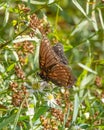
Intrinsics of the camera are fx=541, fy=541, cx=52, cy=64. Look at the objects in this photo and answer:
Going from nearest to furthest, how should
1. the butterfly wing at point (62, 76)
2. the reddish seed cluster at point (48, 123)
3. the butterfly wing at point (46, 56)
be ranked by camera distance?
1. the reddish seed cluster at point (48, 123)
2. the butterfly wing at point (46, 56)
3. the butterfly wing at point (62, 76)

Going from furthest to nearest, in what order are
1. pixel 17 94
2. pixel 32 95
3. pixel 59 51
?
pixel 59 51
pixel 32 95
pixel 17 94

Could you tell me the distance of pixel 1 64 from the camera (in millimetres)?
2354

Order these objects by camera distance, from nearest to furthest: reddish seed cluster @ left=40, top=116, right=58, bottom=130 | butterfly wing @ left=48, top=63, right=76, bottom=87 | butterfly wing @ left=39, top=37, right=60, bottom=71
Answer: reddish seed cluster @ left=40, top=116, right=58, bottom=130
butterfly wing @ left=39, top=37, right=60, bottom=71
butterfly wing @ left=48, top=63, right=76, bottom=87

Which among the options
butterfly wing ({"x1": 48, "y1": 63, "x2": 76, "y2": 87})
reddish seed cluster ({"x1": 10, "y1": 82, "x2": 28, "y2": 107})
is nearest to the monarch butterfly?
butterfly wing ({"x1": 48, "y1": 63, "x2": 76, "y2": 87})

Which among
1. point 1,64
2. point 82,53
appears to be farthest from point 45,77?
point 82,53

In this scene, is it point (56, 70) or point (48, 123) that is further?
point (56, 70)

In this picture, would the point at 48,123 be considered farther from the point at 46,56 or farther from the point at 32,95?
the point at 46,56

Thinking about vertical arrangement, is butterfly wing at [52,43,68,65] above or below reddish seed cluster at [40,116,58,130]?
above

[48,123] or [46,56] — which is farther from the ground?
[46,56]

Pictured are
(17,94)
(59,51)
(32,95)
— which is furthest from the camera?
(59,51)

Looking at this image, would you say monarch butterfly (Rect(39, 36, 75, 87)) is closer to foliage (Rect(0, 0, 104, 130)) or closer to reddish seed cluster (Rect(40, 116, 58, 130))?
foliage (Rect(0, 0, 104, 130))

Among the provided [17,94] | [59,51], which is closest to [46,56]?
[59,51]

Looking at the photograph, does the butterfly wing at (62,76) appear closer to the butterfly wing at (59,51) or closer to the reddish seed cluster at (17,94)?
the butterfly wing at (59,51)

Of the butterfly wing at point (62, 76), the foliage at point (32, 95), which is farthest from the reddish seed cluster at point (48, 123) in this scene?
the butterfly wing at point (62, 76)
